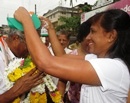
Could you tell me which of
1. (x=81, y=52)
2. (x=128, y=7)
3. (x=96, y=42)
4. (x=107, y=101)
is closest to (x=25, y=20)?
(x=96, y=42)

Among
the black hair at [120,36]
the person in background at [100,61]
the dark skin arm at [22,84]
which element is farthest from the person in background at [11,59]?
the black hair at [120,36]

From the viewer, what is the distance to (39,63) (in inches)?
64.5

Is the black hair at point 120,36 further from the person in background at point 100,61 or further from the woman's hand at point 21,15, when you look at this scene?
the woman's hand at point 21,15

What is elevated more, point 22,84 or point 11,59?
point 11,59

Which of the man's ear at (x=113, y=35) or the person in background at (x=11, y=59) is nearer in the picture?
the man's ear at (x=113, y=35)

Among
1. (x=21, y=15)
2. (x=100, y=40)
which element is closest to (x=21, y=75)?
(x=21, y=15)

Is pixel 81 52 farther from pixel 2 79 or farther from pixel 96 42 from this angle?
pixel 96 42

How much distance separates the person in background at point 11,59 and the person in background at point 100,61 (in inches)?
20.9

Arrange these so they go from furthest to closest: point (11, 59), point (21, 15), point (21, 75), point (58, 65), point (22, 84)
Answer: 1. point (11, 59)
2. point (21, 75)
3. point (22, 84)
4. point (21, 15)
5. point (58, 65)

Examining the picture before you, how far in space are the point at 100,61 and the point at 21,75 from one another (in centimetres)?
95

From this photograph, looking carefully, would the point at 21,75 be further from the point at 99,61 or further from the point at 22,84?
the point at 99,61

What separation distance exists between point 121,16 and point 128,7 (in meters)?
5.19

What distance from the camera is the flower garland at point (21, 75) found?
2344 mm

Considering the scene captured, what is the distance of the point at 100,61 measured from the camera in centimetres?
167
